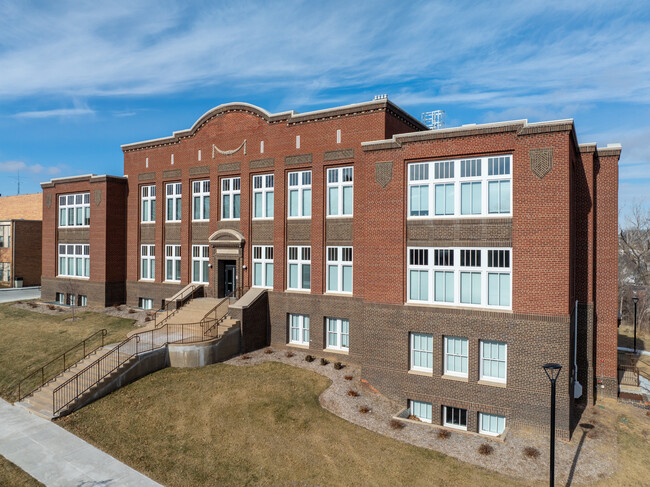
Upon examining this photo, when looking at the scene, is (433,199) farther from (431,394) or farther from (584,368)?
(584,368)

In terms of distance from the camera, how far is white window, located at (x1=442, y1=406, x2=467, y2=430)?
700 inches

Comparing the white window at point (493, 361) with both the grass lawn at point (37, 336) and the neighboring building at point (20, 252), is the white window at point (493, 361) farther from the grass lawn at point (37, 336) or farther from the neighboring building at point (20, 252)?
the neighboring building at point (20, 252)

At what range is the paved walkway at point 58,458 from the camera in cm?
1296

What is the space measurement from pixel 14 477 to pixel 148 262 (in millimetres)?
21071

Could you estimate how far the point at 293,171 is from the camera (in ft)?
83.1

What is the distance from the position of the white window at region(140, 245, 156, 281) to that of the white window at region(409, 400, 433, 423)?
73.4ft

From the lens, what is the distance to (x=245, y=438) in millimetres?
15188

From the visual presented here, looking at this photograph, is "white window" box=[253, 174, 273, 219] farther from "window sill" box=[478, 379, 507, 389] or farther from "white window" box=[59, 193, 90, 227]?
"white window" box=[59, 193, 90, 227]

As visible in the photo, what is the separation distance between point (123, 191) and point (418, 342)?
88.7 feet

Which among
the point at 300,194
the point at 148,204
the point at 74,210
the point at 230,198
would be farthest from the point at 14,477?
the point at 74,210

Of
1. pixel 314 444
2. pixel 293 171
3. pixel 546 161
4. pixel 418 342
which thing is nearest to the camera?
pixel 314 444

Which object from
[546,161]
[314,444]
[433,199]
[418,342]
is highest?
[546,161]

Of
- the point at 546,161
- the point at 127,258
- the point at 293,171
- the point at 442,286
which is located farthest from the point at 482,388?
the point at 127,258

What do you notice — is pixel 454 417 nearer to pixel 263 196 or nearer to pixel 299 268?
pixel 299 268
